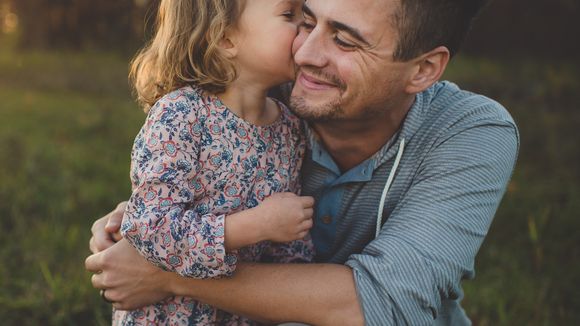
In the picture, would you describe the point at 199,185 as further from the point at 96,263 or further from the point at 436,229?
the point at 436,229

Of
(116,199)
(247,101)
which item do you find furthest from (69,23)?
(247,101)

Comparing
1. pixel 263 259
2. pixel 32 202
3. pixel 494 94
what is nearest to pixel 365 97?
pixel 263 259

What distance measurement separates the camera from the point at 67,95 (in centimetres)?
840

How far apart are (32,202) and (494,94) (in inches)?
201

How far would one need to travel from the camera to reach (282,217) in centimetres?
198

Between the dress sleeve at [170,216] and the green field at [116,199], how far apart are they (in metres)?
1.31

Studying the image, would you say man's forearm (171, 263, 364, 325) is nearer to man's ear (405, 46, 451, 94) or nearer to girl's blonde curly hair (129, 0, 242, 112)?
girl's blonde curly hair (129, 0, 242, 112)

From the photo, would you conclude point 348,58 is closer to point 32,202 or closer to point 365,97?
point 365,97

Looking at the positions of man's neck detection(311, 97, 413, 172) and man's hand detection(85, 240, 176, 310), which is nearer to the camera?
man's hand detection(85, 240, 176, 310)

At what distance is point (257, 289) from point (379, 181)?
25.8 inches

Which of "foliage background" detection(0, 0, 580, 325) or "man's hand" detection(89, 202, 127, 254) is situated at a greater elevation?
"man's hand" detection(89, 202, 127, 254)

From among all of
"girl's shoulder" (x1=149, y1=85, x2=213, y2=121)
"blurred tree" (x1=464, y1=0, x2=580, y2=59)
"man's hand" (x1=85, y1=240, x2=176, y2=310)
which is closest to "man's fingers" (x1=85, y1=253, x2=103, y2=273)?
"man's hand" (x1=85, y1=240, x2=176, y2=310)

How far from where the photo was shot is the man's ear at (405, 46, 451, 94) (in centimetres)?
243

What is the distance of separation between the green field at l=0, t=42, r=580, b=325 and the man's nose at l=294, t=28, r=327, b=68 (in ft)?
5.51
